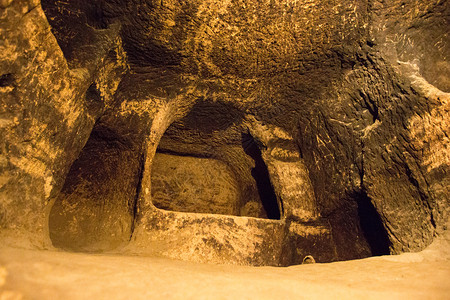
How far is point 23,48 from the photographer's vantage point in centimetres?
154

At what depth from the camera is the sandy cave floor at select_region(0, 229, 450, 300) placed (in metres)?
0.83

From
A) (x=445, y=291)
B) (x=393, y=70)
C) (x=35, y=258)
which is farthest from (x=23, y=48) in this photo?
(x=393, y=70)

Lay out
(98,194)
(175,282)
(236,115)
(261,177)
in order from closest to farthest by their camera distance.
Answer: (175,282) → (98,194) → (236,115) → (261,177)

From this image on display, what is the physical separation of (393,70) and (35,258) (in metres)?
2.29

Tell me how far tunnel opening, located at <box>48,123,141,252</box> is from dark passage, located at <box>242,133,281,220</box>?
1.24 meters

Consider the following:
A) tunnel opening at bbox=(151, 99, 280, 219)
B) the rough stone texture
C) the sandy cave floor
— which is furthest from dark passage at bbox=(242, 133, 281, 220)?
the sandy cave floor

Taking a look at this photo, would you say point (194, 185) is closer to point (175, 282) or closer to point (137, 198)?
point (137, 198)

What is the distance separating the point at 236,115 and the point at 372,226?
1.50 metres

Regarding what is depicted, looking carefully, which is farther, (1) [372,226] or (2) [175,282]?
(1) [372,226]


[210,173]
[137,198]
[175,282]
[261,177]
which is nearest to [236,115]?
[261,177]

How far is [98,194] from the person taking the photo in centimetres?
261

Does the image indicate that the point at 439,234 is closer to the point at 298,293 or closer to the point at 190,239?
the point at 298,293

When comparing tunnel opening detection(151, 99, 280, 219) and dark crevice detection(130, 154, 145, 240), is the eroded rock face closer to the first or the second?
dark crevice detection(130, 154, 145, 240)

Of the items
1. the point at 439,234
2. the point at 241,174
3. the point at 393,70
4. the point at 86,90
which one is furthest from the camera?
the point at 241,174
